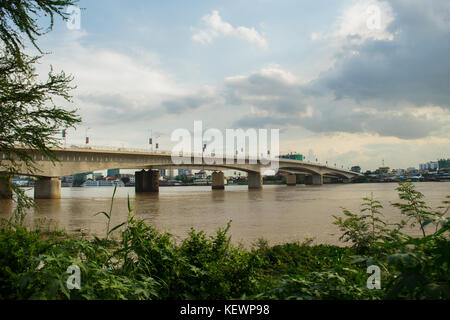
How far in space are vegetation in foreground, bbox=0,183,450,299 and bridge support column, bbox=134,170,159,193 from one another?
247 ft

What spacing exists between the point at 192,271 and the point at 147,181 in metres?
77.3

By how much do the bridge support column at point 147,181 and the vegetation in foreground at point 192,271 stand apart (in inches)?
2968

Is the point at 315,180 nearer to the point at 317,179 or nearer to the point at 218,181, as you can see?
the point at 317,179

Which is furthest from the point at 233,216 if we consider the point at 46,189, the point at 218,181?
the point at 218,181

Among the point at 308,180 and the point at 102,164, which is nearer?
the point at 102,164

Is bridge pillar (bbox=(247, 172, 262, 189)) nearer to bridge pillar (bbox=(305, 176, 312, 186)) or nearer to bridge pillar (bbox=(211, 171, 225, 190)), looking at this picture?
bridge pillar (bbox=(211, 171, 225, 190))

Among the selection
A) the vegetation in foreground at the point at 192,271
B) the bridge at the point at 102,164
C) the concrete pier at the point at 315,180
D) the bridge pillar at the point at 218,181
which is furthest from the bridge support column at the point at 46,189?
the concrete pier at the point at 315,180

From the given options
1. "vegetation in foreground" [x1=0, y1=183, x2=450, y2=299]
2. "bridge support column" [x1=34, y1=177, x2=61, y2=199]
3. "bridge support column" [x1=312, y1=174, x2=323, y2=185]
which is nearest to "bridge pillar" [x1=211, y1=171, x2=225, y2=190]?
"bridge support column" [x1=312, y1=174, x2=323, y2=185]

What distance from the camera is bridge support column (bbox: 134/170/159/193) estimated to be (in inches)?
3086

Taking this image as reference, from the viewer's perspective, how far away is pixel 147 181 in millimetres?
78938
